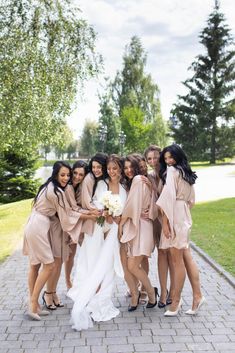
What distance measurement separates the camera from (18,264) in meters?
9.04

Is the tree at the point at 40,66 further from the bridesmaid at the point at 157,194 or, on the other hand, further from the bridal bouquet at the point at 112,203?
the bridal bouquet at the point at 112,203

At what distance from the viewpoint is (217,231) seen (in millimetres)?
12070

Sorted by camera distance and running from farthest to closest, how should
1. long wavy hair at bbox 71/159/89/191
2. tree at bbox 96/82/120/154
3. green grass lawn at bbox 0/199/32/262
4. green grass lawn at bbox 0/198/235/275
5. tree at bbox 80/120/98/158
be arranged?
tree at bbox 80/120/98/158
tree at bbox 96/82/120/154
green grass lawn at bbox 0/199/32/262
green grass lawn at bbox 0/198/235/275
long wavy hair at bbox 71/159/89/191

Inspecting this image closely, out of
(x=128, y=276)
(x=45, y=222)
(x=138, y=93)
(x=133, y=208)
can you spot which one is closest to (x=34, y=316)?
(x=45, y=222)

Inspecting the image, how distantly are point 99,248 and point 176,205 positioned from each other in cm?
123

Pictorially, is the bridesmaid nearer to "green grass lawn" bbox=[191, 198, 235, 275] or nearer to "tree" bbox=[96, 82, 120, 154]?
"green grass lawn" bbox=[191, 198, 235, 275]

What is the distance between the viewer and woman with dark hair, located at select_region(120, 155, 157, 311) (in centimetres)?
568

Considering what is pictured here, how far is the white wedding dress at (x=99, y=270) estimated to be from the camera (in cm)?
568

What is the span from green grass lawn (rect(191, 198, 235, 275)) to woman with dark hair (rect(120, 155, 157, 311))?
2796 millimetres

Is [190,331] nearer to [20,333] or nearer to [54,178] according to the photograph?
[20,333]

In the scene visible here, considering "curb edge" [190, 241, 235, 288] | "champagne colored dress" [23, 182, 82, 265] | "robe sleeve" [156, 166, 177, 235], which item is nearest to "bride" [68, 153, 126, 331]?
"champagne colored dress" [23, 182, 82, 265]

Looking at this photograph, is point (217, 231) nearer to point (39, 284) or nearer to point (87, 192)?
point (87, 192)

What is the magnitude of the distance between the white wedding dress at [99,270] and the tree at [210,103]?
47.0 metres

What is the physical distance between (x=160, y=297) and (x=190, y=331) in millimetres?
1007
